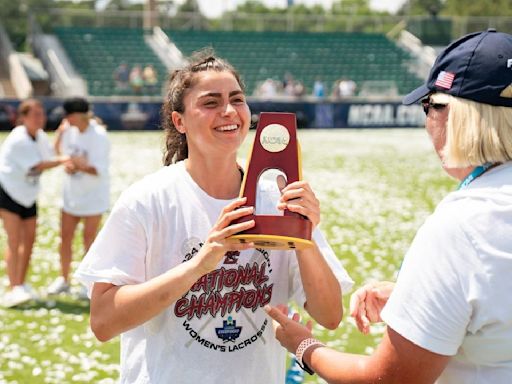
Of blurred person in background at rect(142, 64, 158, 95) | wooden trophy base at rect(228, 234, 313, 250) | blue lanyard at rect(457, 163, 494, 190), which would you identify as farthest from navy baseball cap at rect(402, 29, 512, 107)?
blurred person in background at rect(142, 64, 158, 95)

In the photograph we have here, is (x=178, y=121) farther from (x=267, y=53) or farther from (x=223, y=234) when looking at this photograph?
(x=267, y=53)

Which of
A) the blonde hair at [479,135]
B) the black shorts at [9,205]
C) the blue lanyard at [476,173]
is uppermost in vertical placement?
the blonde hair at [479,135]

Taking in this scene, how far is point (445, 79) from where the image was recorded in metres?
2.08

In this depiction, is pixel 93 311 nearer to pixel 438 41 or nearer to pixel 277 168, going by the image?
pixel 277 168

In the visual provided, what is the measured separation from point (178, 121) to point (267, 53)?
38061mm

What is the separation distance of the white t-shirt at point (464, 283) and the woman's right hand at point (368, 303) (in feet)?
1.90

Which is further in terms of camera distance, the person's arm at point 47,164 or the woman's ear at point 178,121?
the person's arm at point 47,164

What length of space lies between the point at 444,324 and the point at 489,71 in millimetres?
655

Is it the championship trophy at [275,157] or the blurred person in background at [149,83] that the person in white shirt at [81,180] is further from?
the blurred person in background at [149,83]

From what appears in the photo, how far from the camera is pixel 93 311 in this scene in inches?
101

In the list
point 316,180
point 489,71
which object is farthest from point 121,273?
point 316,180

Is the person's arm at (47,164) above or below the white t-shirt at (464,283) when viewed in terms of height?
below

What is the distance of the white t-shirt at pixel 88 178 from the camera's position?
7840 millimetres

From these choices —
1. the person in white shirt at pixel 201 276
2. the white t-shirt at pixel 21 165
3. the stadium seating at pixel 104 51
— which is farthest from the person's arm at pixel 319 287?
the stadium seating at pixel 104 51
